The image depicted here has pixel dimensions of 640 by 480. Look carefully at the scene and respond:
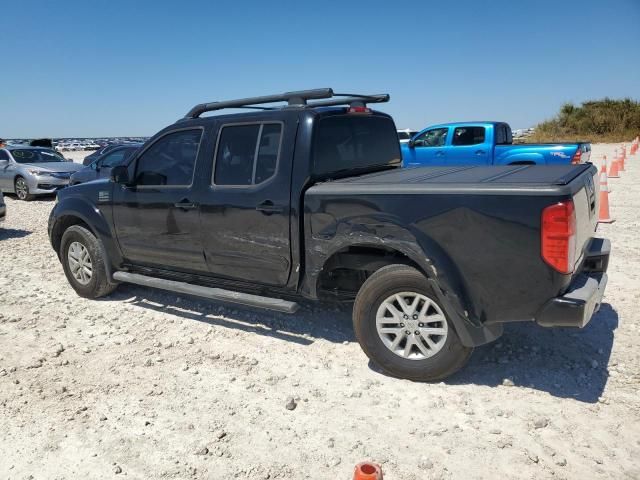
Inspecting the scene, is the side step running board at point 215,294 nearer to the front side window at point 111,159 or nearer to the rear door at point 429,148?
the front side window at point 111,159

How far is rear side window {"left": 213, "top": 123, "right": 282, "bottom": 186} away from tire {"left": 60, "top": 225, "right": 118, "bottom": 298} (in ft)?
6.31

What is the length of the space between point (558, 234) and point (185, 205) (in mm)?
3114

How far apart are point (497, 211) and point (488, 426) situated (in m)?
1.30

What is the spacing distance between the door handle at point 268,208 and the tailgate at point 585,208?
2.09 metres

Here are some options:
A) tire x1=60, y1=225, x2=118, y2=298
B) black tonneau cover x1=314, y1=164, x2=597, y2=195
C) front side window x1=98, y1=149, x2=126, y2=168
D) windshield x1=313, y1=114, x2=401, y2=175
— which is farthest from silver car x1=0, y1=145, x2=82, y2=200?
black tonneau cover x1=314, y1=164, x2=597, y2=195

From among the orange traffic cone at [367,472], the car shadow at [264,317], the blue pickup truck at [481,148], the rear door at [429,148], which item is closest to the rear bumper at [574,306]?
the orange traffic cone at [367,472]

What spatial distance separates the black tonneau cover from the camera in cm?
302

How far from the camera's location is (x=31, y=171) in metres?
14.6

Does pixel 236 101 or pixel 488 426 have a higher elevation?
pixel 236 101

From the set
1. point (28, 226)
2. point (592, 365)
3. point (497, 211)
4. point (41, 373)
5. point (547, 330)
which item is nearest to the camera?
point (497, 211)

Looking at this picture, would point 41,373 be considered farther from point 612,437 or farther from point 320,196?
point 612,437

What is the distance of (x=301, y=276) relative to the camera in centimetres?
409

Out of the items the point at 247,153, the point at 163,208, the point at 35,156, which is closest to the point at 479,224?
the point at 247,153

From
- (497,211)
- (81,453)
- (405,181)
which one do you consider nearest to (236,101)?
(405,181)
